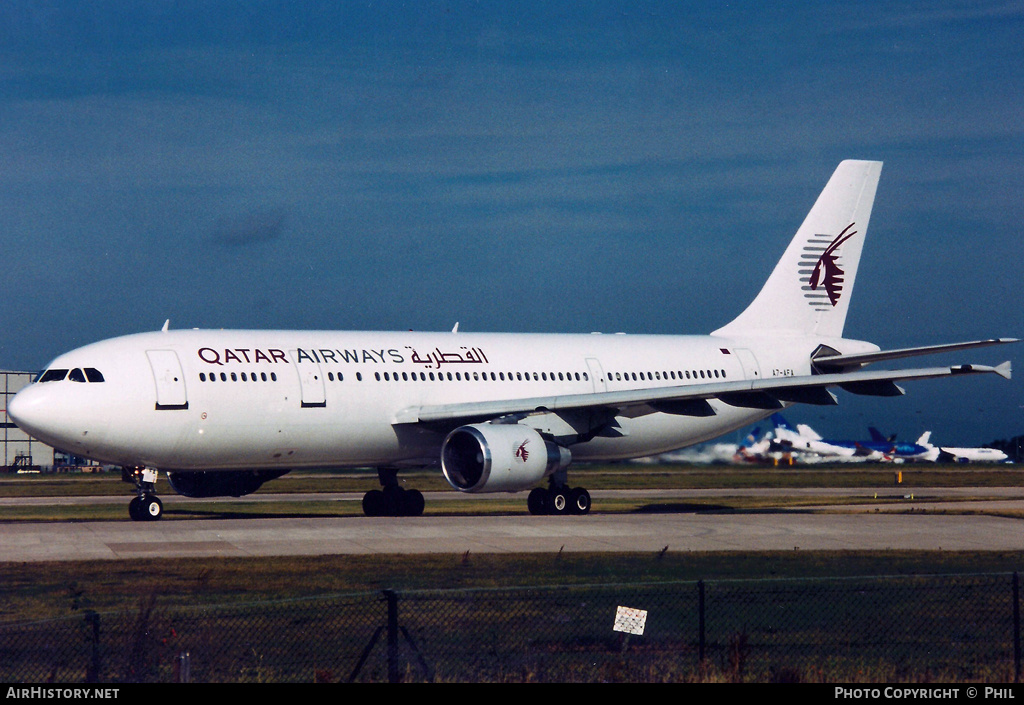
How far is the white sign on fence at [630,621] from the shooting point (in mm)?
11602

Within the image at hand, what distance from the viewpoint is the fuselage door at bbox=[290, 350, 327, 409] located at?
96.8 feet

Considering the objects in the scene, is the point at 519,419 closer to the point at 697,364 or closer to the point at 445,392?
the point at 445,392

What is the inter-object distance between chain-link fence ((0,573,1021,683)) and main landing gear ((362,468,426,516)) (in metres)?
16.1

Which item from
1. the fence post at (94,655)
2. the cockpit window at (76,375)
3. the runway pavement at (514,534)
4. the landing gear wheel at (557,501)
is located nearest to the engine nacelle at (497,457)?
the runway pavement at (514,534)

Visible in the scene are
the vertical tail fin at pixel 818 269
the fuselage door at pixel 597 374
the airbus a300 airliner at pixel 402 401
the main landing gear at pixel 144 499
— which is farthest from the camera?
the vertical tail fin at pixel 818 269

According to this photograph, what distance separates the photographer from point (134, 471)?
29.6 m

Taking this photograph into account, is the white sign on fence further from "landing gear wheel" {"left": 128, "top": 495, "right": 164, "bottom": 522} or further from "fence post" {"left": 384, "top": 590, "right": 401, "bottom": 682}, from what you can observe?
"landing gear wheel" {"left": 128, "top": 495, "right": 164, "bottom": 522}

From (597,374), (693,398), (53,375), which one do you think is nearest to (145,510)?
(53,375)

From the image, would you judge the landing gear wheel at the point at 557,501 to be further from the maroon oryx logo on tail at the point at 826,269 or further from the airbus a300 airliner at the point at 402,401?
the maroon oryx logo on tail at the point at 826,269

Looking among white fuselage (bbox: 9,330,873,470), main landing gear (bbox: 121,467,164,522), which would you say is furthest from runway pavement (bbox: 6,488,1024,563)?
white fuselage (bbox: 9,330,873,470)

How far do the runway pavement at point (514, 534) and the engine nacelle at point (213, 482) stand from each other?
4.89ft
